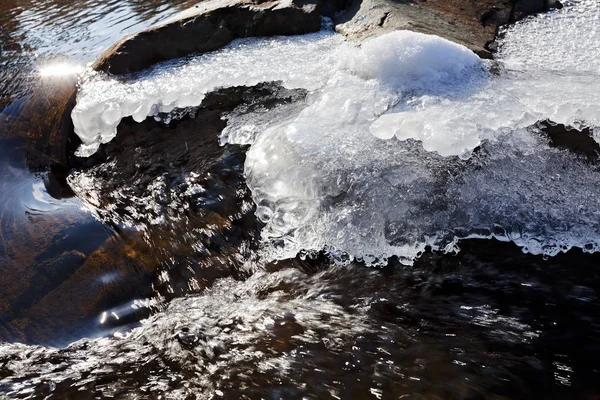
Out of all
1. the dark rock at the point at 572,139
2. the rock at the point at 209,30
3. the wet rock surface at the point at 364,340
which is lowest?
the wet rock surface at the point at 364,340

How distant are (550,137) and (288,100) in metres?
1.74

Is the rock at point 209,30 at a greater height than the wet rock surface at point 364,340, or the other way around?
the rock at point 209,30

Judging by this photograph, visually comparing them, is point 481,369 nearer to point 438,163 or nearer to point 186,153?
point 438,163

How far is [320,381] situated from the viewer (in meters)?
1.81

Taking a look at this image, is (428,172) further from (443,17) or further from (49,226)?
(49,226)

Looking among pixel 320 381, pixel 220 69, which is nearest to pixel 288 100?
pixel 220 69

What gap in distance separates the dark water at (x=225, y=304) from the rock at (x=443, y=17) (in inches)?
39.8

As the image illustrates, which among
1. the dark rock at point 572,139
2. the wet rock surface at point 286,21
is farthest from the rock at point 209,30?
the dark rock at point 572,139

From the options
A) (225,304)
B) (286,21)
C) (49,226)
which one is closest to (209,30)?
(286,21)

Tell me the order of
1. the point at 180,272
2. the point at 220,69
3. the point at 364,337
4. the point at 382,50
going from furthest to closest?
the point at 220,69 < the point at 382,50 < the point at 180,272 < the point at 364,337

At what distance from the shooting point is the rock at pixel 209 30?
421cm

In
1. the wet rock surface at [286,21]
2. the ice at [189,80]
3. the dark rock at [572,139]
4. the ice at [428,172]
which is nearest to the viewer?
the ice at [428,172]

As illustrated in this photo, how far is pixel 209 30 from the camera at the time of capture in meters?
4.34

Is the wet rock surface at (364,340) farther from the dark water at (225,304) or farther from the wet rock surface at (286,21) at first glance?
the wet rock surface at (286,21)
